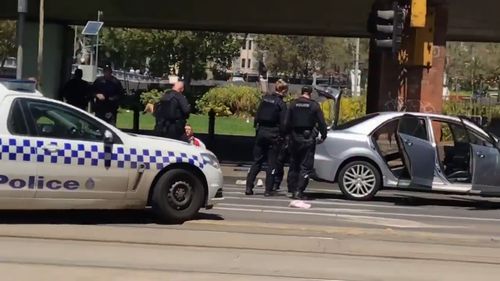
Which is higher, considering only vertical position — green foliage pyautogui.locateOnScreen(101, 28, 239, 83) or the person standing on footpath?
green foliage pyautogui.locateOnScreen(101, 28, 239, 83)

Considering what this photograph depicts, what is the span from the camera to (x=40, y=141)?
9320 millimetres

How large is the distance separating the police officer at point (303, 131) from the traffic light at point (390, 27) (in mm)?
3672

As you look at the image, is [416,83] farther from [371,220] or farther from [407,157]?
[371,220]

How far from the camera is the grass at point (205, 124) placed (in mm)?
30423

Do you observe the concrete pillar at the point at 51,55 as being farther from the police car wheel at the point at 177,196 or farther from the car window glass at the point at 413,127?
the police car wheel at the point at 177,196

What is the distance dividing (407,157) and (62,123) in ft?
19.5

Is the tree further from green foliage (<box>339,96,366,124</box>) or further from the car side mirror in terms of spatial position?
the car side mirror

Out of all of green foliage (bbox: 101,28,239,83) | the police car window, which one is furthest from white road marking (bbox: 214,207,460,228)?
green foliage (bbox: 101,28,239,83)

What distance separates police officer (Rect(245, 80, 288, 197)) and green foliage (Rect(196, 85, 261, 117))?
85.4 feet

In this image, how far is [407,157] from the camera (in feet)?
43.8

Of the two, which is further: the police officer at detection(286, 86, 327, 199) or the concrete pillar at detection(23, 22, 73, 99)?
the concrete pillar at detection(23, 22, 73, 99)

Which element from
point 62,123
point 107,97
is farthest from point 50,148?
point 107,97

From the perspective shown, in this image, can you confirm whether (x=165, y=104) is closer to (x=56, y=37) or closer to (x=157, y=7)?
(x=157, y=7)

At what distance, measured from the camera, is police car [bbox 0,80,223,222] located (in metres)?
9.26
